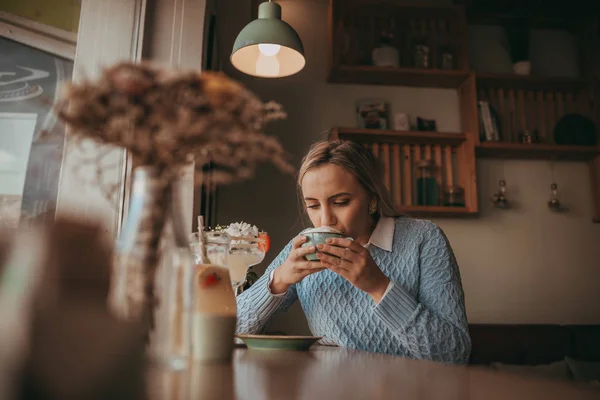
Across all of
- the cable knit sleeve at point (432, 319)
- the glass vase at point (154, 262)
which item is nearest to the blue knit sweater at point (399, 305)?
the cable knit sleeve at point (432, 319)

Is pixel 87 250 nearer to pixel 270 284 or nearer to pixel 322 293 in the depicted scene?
pixel 270 284

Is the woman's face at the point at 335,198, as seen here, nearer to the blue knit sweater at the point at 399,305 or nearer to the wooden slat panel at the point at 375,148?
the blue knit sweater at the point at 399,305

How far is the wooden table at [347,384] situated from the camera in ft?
1.58

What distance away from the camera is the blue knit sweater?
1.27 m

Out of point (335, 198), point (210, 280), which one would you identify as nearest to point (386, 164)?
point (335, 198)

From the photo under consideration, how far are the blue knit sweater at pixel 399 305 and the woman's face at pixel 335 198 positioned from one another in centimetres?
14

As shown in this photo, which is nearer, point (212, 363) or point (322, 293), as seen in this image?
point (212, 363)

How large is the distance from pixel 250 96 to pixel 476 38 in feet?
11.6

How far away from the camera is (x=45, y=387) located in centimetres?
41

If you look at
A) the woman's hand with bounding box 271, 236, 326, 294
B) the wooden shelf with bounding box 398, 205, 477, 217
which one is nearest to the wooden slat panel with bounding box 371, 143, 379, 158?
the wooden shelf with bounding box 398, 205, 477, 217

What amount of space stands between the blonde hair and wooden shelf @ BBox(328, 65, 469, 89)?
5.17 feet

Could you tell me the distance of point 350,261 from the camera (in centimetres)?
122

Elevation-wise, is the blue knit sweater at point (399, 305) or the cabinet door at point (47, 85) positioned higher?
the cabinet door at point (47, 85)

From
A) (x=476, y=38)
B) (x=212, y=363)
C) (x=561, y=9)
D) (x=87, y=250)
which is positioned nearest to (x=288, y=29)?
(x=212, y=363)
